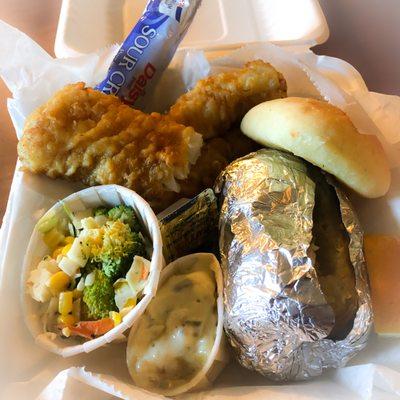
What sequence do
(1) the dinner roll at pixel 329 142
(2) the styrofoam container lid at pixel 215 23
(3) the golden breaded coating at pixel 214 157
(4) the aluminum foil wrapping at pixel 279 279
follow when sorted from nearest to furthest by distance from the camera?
(4) the aluminum foil wrapping at pixel 279 279
(1) the dinner roll at pixel 329 142
(3) the golden breaded coating at pixel 214 157
(2) the styrofoam container lid at pixel 215 23

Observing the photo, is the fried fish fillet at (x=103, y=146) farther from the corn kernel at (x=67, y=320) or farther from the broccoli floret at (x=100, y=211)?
the corn kernel at (x=67, y=320)

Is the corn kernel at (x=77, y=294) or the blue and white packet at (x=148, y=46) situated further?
the blue and white packet at (x=148, y=46)

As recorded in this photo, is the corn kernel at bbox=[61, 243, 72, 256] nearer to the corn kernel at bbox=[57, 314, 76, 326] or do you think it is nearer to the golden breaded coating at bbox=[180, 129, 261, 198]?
the corn kernel at bbox=[57, 314, 76, 326]

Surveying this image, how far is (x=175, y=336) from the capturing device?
32.4 inches

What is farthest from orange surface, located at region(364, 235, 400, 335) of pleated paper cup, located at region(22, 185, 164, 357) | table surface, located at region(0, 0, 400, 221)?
table surface, located at region(0, 0, 400, 221)

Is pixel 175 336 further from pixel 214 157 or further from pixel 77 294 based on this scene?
pixel 214 157

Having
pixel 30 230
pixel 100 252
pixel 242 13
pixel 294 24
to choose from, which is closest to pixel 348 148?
pixel 100 252

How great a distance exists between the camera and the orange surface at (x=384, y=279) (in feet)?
2.71

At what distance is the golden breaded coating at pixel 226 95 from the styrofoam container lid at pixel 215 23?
0.34 meters

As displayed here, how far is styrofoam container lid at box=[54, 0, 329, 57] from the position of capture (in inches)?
55.2

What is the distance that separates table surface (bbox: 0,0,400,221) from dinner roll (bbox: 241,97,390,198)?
67 cm

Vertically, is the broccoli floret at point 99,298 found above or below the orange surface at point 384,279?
above

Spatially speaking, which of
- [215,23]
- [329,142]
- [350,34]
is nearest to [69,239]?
[329,142]

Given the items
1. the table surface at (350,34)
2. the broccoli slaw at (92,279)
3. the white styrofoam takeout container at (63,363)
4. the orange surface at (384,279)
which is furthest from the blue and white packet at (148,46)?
the orange surface at (384,279)
